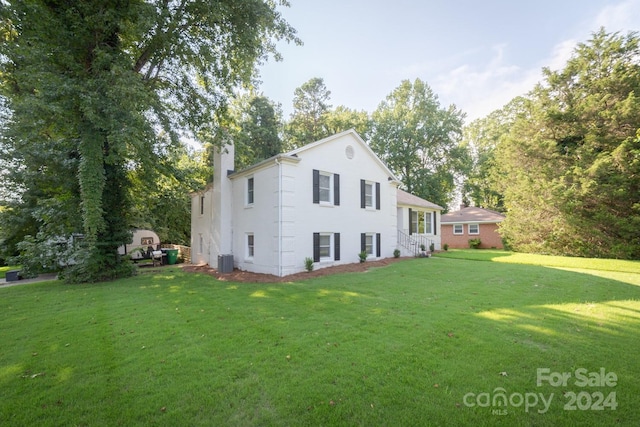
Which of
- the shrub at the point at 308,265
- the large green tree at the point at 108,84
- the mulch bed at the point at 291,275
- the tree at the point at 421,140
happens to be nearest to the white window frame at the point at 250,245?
the mulch bed at the point at 291,275

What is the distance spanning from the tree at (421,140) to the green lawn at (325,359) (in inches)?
1082

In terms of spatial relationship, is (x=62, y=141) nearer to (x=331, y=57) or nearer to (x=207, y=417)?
(x=331, y=57)

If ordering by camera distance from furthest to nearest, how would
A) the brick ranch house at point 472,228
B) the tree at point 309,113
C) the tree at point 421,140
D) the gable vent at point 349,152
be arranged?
the tree at point 421,140, the tree at point 309,113, the brick ranch house at point 472,228, the gable vent at point 349,152

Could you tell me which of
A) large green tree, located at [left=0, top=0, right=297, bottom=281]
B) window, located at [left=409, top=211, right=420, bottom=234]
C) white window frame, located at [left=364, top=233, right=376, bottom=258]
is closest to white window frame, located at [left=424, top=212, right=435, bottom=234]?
window, located at [left=409, top=211, right=420, bottom=234]

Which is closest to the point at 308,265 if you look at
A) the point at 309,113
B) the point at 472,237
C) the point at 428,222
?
the point at 428,222

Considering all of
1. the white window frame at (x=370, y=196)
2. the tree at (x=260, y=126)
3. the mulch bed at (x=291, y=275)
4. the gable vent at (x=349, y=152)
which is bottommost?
the mulch bed at (x=291, y=275)

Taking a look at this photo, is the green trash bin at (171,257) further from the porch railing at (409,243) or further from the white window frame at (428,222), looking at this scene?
the white window frame at (428,222)

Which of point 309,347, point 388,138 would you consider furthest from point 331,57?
point 388,138

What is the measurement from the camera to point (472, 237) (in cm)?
2762

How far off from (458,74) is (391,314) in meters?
13.0

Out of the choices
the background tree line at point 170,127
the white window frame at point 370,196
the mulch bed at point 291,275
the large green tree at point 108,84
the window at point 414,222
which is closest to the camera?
the large green tree at point 108,84

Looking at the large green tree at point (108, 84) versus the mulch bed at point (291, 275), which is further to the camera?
the mulch bed at point (291, 275)

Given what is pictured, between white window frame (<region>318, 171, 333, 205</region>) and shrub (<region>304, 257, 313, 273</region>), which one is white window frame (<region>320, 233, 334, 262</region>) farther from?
white window frame (<region>318, 171, 333, 205</region>)

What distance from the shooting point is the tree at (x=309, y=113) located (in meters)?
30.9
